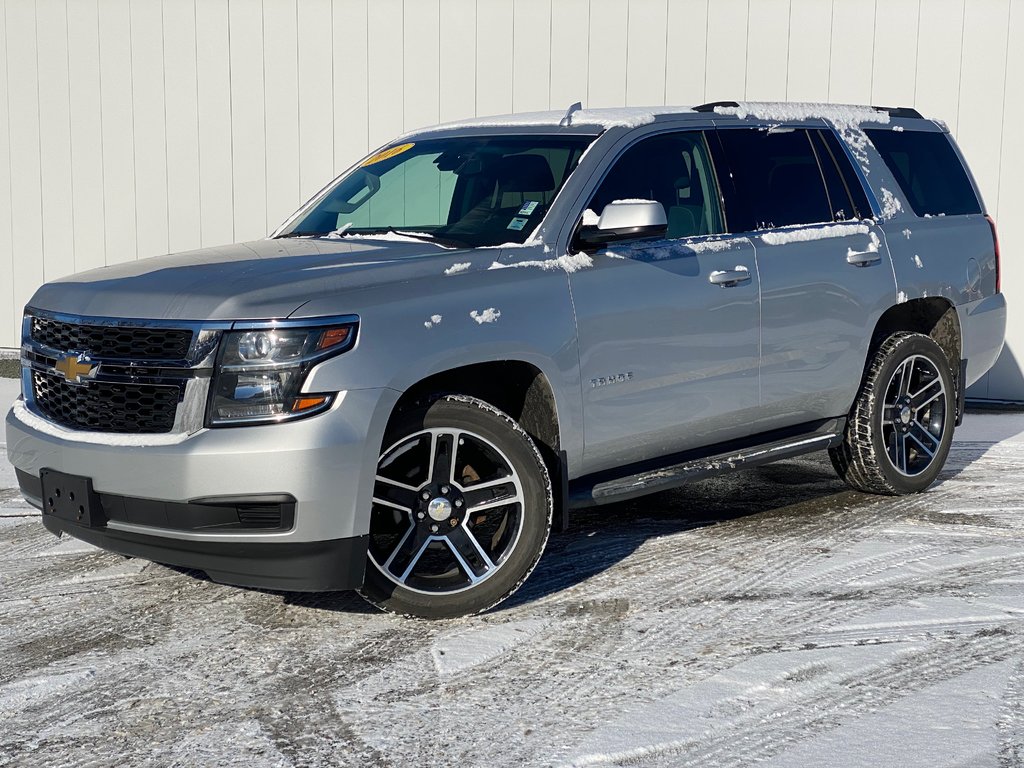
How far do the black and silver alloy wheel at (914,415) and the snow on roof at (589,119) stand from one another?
194cm

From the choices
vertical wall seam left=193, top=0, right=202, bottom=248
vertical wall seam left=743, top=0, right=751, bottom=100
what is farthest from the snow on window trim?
vertical wall seam left=193, top=0, right=202, bottom=248

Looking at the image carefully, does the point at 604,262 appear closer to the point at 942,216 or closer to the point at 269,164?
the point at 942,216

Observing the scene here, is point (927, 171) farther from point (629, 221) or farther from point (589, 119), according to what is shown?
point (629, 221)

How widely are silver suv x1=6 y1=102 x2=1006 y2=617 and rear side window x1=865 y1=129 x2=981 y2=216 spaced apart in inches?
1.2

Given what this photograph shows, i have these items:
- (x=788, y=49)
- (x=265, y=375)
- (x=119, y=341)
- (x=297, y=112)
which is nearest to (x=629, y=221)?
(x=265, y=375)

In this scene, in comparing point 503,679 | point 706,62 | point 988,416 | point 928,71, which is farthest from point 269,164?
point 503,679

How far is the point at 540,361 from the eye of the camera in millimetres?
4797

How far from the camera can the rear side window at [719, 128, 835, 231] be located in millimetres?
5895

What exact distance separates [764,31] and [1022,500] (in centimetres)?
475

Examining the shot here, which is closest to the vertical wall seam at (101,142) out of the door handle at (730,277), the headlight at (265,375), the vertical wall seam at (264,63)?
the vertical wall seam at (264,63)

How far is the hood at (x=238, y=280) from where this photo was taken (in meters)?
4.26

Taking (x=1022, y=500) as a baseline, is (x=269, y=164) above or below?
above

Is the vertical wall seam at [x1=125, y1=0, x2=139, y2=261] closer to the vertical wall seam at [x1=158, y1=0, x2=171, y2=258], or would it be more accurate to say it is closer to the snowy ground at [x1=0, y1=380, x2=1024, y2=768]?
the vertical wall seam at [x1=158, y1=0, x2=171, y2=258]

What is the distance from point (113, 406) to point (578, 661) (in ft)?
5.91
